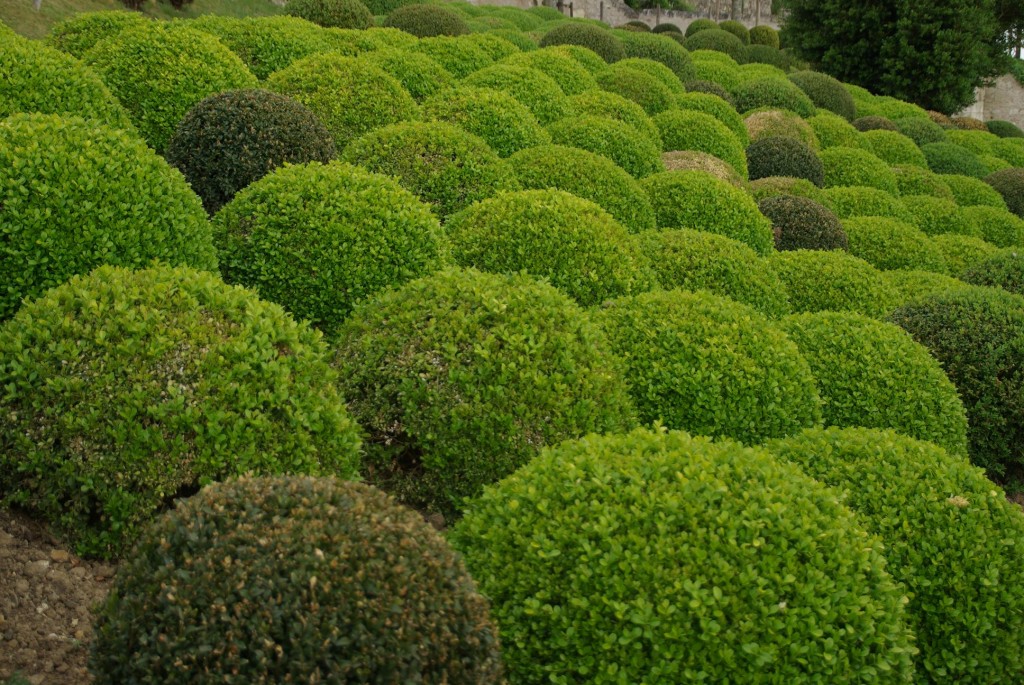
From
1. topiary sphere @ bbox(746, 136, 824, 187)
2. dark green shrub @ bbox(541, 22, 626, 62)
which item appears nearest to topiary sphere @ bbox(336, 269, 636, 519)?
topiary sphere @ bbox(746, 136, 824, 187)

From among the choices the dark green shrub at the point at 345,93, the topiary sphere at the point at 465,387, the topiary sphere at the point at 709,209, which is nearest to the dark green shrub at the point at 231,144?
the dark green shrub at the point at 345,93

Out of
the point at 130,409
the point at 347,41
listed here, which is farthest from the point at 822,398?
the point at 347,41

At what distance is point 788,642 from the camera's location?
392 centimetres

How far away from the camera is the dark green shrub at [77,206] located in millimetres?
5379

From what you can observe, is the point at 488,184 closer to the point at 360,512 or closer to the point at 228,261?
the point at 228,261

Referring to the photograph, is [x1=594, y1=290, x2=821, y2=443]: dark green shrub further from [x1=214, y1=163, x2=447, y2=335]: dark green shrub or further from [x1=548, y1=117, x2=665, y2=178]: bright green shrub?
[x1=548, y1=117, x2=665, y2=178]: bright green shrub

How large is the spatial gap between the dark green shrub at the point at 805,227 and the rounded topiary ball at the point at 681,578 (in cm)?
811

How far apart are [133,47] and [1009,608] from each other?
8.83m

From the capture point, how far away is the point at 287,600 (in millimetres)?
3119

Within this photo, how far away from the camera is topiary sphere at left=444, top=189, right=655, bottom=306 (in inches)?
292

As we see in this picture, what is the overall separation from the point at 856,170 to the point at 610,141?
7195 millimetres

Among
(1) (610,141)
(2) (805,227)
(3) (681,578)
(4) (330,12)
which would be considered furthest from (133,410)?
(4) (330,12)

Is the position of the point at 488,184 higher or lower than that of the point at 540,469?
higher

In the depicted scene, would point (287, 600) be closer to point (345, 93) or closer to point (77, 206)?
point (77, 206)
